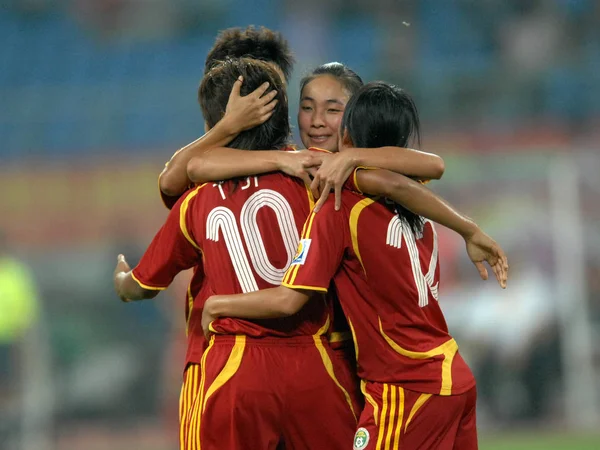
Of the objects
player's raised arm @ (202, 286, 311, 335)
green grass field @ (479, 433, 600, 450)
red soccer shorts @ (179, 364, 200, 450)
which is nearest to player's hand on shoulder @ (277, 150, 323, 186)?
player's raised arm @ (202, 286, 311, 335)

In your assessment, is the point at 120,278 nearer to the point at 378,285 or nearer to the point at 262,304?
the point at 262,304

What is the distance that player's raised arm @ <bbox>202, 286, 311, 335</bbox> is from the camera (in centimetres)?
287

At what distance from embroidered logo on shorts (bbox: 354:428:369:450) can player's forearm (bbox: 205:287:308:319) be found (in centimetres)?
41

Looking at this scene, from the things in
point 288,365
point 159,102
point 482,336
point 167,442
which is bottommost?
point 167,442

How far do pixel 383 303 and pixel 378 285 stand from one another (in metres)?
0.06

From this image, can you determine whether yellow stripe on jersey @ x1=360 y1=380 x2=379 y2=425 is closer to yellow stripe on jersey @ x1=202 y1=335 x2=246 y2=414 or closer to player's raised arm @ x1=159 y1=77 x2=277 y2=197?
yellow stripe on jersey @ x1=202 y1=335 x2=246 y2=414

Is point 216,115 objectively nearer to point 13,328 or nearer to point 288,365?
point 288,365

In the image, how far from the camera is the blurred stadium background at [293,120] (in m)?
8.85

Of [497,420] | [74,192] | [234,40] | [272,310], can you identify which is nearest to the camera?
[272,310]

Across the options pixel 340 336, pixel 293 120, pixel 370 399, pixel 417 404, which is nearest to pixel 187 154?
pixel 340 336

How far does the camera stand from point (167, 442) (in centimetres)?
871

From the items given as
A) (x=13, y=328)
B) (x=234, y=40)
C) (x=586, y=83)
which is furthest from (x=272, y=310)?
(x=586, y=83)

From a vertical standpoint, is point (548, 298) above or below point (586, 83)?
below

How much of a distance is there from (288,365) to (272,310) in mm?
202
